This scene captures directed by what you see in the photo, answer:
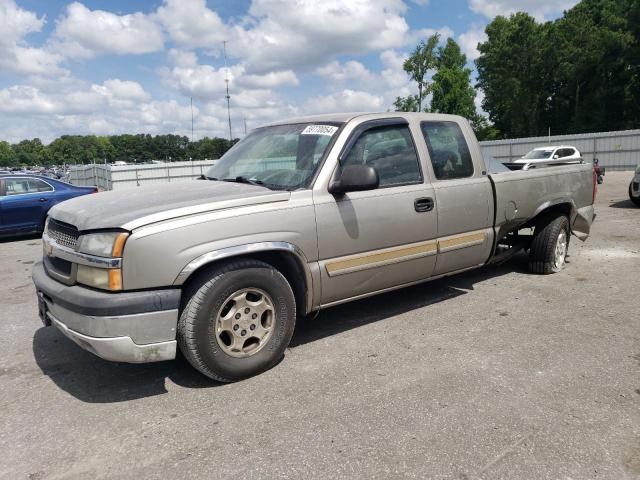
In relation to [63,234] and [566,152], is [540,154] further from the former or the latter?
[63,234]

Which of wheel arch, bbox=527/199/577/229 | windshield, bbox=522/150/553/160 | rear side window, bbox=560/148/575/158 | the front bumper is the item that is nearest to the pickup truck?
the front bumper

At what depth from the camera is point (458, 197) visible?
461 cm

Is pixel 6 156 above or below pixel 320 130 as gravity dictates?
above

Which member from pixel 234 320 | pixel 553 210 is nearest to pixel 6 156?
pixel 553 210

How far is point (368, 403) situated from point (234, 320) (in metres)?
1.00

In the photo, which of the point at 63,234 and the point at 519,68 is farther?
the point at 519,68

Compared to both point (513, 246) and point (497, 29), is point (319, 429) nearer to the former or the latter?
point (513, 246)

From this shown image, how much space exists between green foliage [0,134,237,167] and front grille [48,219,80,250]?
10441 centimetres

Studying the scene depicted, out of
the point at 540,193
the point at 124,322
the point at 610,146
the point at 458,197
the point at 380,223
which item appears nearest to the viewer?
the point at 124,322

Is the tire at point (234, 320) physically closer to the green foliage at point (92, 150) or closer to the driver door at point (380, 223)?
the driver door at point (380, 223)

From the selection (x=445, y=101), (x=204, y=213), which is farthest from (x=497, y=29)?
(x=204, y=213)

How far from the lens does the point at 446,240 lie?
4.56m

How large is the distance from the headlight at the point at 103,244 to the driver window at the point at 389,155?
1744 mm

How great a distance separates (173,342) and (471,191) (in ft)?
9.81
